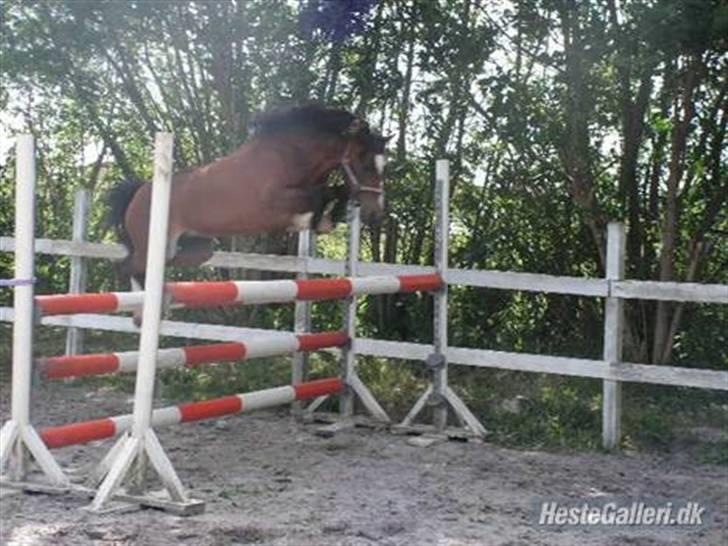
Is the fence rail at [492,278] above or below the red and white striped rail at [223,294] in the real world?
above

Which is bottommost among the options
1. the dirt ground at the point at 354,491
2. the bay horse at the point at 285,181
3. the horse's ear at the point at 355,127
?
the dirt ground at the point at 354,491

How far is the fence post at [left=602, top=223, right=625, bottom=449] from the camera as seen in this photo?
5.59 m

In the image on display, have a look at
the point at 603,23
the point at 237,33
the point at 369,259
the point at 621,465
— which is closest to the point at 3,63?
the point at 237,33

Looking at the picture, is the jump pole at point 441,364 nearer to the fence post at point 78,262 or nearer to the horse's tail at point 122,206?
the horse's tail at point 122,206

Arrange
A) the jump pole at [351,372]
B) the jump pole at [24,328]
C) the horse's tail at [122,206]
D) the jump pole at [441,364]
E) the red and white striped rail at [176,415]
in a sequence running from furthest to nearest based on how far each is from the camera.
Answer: the jump pole at [351,372] → the jump pole at [441,364] → the horse's tail at [122,206] → the red and white striped rail at [176,415] → the jump pole at [24,328]

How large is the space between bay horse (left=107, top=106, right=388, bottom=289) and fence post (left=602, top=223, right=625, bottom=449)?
209cm

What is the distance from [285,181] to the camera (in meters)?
3.53

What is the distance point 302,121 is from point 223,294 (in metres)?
1.03

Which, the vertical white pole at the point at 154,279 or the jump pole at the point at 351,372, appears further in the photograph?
the jump pole at the point at 351,372

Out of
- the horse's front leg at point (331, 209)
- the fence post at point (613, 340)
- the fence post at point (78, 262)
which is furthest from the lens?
the fence post at point (78, 262)

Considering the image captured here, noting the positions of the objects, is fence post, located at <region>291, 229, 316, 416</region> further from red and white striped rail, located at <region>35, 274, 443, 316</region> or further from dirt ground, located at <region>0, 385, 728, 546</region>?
red and white striped rail, located at <region>35, 274, 443, 316</region>

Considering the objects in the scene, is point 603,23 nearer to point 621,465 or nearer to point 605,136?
point 605,136

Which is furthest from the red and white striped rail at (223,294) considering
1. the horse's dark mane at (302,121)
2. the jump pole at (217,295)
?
the horse's dark mane at (302,121)

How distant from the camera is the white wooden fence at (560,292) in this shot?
5.45 meters
